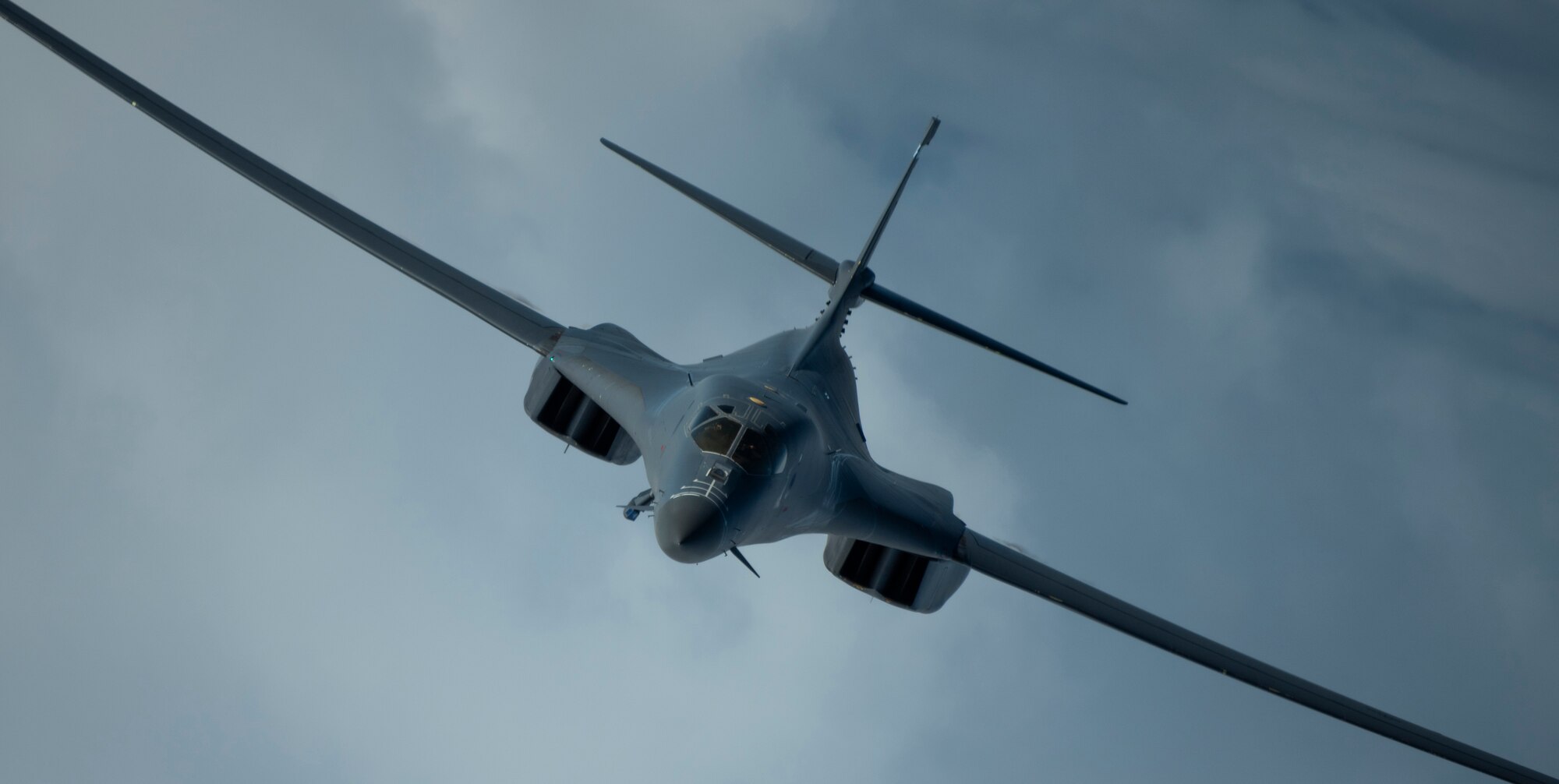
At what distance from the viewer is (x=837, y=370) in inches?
957

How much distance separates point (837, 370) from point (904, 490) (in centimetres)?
397

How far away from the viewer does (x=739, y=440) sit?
1675 cm

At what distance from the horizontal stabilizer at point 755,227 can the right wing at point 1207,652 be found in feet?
27.0

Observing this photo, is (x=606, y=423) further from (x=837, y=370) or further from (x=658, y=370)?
(x=837, y=370)

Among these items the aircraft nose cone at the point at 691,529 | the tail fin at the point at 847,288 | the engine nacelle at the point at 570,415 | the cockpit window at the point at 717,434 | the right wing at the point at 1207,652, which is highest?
the tail fin at the point at 847,288

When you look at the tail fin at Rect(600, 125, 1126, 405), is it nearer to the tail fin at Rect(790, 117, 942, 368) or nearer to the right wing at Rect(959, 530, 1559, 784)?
the tail fin at Rect(790, 117, 942, 368)

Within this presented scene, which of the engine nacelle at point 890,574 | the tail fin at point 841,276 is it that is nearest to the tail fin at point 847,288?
the tail fin at point 841,276

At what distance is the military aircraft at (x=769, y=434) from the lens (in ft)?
55.8

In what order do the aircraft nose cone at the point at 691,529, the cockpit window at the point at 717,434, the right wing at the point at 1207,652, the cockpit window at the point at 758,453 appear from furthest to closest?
1. the right wing at the point at 1207,652
2. the cockpit window at the point at 717,434
3. the cockpit window at the point at 758,453
4. the aircraft nose cone at the point at 691,529

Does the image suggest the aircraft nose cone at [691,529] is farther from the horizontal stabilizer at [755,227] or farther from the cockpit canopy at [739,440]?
the horizontal stabilizer at [755,227]

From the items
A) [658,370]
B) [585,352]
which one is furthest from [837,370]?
[585,352]

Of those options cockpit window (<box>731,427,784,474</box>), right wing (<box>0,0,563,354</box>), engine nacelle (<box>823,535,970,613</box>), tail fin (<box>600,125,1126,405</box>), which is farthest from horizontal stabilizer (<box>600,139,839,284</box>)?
cockpit window (<box>731,427,784,474</box>)

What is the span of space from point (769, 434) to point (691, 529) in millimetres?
2329

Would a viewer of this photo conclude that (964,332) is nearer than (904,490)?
No
